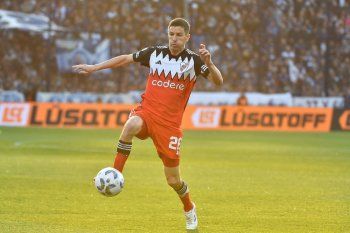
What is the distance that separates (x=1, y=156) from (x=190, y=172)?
17.8ft

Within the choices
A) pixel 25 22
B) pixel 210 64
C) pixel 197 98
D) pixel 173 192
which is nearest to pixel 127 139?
pixel 210 64

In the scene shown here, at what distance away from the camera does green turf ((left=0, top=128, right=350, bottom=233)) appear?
438 inches

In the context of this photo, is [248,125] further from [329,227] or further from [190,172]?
[329,227]

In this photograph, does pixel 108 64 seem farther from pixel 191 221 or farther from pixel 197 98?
pixel 197 98

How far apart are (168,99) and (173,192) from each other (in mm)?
4661

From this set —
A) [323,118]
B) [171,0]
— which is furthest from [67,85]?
[323,118]

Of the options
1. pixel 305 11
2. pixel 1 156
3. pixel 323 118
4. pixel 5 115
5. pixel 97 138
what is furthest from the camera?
pixel 305 11

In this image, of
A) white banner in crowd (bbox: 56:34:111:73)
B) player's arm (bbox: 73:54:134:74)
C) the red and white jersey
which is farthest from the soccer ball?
white banner in crowd (bbox: 56:34:111:73)

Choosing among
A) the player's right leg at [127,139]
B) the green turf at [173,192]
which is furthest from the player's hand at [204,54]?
the green turf at [173,192]

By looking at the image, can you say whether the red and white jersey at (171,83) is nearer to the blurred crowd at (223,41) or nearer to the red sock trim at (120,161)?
the red sock trim at (120,161)

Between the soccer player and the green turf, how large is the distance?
76cm

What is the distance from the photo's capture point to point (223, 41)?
39.8m

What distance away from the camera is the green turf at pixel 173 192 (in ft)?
36.5

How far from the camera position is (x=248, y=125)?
1518 inches
